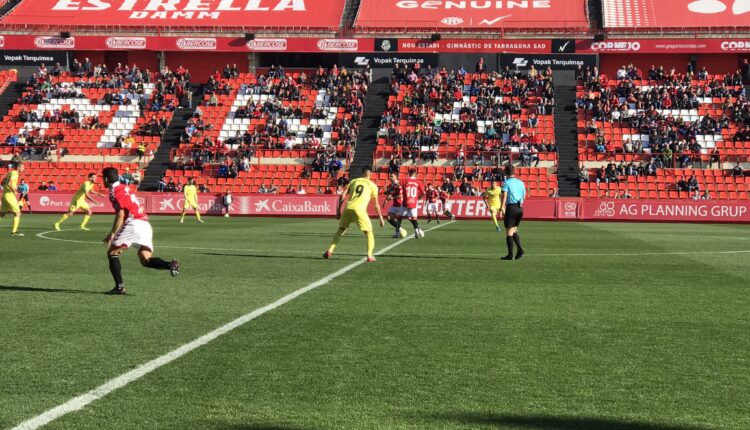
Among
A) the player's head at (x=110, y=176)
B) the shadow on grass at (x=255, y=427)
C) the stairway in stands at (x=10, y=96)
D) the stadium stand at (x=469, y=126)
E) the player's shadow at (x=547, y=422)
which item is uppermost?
the stairway in stands at (x=10, y=96)

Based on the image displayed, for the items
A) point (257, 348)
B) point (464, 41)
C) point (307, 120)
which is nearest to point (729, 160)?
point (464, 41)

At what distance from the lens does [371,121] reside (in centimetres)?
5738

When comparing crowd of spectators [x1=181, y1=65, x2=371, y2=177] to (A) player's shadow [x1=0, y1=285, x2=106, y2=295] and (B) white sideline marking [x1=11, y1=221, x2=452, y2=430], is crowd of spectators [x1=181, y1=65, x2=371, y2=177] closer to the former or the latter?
(A) player's shadow [x1=0, y1=285, x2=106, y2=295]

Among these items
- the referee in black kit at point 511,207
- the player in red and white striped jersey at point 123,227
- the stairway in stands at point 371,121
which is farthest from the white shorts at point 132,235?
the stairway in stands at point 371,121

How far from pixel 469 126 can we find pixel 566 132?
5876mm

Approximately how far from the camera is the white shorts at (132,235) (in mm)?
11906

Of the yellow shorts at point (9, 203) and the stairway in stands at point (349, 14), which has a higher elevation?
the stairway in stands at point (349, 14)

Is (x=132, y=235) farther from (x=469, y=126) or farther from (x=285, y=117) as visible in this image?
(x=285, y=117)

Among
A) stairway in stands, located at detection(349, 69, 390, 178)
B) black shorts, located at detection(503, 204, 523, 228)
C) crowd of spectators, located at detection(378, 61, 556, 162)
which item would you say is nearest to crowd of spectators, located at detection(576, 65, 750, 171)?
crowd of spectators, located at detection(378, 61, 556, 162)

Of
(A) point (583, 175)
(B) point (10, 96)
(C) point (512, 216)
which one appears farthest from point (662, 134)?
(B) point (10, 96)

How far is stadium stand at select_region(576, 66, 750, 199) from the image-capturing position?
49188 mm

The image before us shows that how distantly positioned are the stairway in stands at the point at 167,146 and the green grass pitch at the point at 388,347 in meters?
36.5

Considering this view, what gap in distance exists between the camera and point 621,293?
12945 mm

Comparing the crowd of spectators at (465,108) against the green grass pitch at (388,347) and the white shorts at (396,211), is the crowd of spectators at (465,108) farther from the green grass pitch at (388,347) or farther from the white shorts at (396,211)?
the green grass pitch at (388,347)
